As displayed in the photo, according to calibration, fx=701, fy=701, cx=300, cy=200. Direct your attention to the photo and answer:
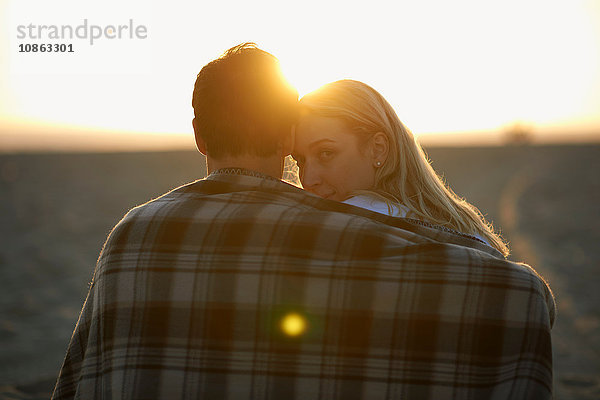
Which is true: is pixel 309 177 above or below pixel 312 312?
above

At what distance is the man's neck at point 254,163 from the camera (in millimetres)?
2529

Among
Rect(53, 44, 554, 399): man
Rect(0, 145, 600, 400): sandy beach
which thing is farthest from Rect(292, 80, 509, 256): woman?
Rect(0, 145, 600, 400): sandy beach

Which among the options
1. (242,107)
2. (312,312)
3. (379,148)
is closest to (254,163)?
(242,107)

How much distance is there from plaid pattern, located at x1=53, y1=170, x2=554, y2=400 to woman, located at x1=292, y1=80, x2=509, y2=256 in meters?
1.11

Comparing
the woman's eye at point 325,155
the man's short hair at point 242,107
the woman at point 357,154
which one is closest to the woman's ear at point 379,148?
the woman at point 357,154

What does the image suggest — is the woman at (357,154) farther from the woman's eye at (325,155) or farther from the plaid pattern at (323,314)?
the plaid pattern at (323,314)

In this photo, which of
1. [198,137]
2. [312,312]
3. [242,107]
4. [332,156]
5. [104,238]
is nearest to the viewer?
[312,312]

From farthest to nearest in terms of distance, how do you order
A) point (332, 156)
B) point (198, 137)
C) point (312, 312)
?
point (332, 156)
point (198, 137)
point (312, 312)

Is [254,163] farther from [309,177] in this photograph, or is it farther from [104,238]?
[104,238]

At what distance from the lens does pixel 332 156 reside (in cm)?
353

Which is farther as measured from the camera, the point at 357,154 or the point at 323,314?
the point at 357,154

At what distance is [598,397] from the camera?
5.42 meters

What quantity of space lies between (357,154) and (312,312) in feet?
4.71

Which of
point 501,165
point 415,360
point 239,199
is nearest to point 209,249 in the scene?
point 239,199
